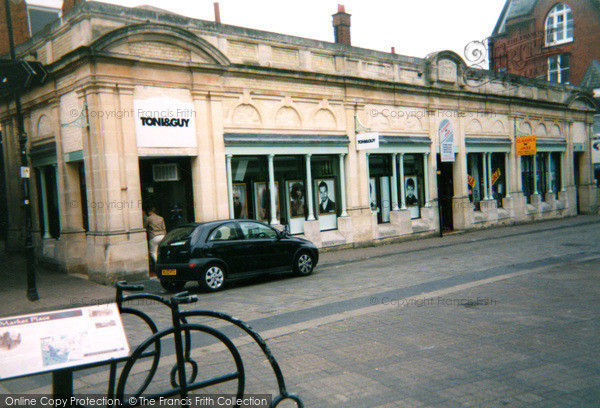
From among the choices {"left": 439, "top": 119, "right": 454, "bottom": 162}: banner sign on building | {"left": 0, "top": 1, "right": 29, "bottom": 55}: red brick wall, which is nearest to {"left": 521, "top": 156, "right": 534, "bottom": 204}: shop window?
{"left": 439, "top": 119, "right": 454, "bottom": 162}: banner sign on building

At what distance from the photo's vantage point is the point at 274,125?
15719mm

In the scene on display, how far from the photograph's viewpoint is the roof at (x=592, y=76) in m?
33.8

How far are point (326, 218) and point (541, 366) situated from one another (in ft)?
40.8

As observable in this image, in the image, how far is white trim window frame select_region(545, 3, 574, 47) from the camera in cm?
3638

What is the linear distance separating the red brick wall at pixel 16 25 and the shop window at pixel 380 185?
14.0 m

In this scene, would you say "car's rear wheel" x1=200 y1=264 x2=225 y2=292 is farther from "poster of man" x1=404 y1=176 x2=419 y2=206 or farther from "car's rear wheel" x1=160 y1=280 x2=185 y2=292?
"poster of man" x1=404 y1=176 x2=419 y2=206

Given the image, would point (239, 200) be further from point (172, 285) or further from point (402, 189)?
point (402, 189)

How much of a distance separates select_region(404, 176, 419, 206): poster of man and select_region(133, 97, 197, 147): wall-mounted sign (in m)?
9.87

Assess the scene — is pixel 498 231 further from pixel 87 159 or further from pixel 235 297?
pixel 87 159

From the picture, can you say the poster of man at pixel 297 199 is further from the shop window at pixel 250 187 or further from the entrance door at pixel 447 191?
the entrance door at pixel 447 191

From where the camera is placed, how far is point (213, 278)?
10.6 m

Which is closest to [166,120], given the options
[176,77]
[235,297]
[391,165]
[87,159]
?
[176,77]

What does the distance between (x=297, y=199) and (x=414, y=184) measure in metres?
6.29

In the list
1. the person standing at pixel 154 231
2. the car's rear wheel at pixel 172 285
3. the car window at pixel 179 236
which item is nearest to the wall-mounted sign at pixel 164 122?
the person standing at pixel 154 231
